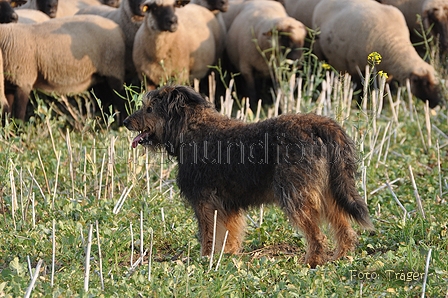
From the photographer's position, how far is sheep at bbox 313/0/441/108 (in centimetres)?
1169

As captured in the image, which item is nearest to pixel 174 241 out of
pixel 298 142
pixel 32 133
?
pixel 298 142

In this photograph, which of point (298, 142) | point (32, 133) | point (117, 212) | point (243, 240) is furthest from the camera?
point (32, 133)

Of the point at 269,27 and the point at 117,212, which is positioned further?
the point at 269,27

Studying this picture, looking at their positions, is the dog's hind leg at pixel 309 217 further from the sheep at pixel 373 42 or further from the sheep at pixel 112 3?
the sheep at pixel 112 3

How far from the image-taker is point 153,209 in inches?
246

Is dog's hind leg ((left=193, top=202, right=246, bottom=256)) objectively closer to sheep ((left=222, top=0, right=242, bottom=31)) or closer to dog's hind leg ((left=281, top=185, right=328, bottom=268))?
dog's hind leg ((left=281, top=185, right=328, bottom=268))

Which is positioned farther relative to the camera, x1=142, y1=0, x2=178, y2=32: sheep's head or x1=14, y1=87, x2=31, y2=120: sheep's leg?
x1=142, y1=0, x2=178, y2=32: sheep's head

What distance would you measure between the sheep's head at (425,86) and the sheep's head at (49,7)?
591 cm

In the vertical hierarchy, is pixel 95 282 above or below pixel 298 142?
A: below

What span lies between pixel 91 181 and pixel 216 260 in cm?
237

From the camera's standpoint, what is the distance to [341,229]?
4.95 m

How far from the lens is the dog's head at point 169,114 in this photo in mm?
5305

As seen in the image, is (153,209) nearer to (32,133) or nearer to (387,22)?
(32,133)

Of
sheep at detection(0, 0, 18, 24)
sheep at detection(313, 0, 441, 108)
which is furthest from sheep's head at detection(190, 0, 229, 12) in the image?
sheep at detection(0, 0, 18, 24)
